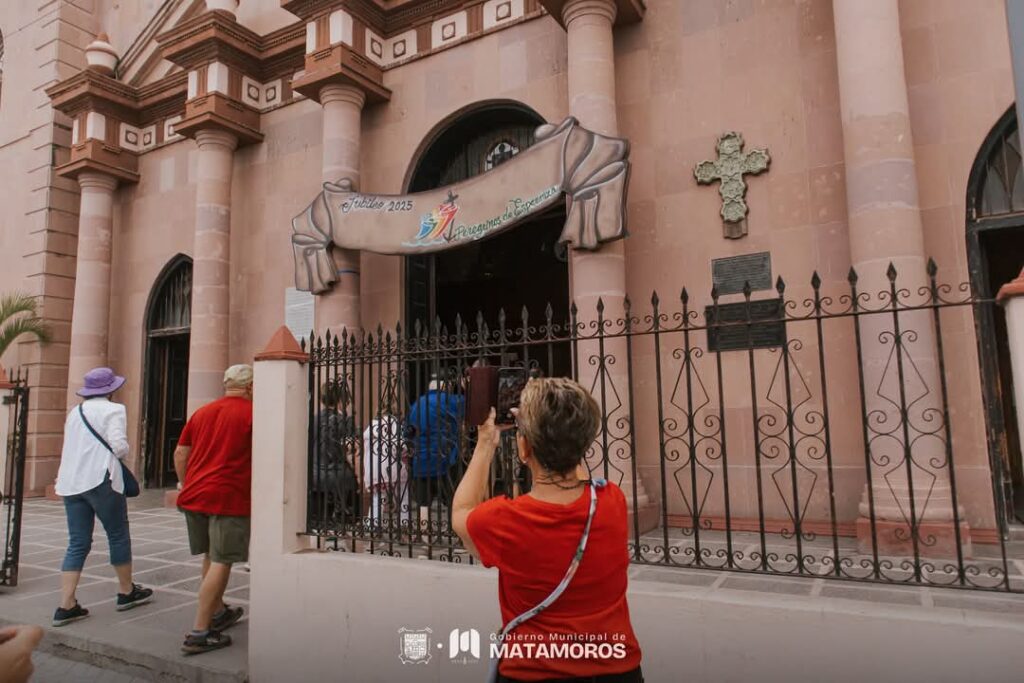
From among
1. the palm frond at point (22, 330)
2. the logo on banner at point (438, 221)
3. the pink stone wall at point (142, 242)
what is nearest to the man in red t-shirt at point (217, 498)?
the logo on banner at point (438, 221)

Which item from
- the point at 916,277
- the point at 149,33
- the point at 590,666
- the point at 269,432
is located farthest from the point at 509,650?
the point at 149,33

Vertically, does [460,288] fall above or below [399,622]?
above

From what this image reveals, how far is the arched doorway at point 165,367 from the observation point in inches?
478

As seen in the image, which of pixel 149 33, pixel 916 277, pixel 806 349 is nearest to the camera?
pixel 916 277

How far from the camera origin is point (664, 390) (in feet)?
23.6

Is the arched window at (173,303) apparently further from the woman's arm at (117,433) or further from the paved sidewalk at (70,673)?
the paved sidewalk at (70,673)

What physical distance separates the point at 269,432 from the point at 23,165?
12.6 m

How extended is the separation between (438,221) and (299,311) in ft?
10.0

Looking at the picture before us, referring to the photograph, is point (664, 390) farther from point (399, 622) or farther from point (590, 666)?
point (590, 666)

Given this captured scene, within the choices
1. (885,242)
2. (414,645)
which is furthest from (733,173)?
(414,645)

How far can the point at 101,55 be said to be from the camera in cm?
1252

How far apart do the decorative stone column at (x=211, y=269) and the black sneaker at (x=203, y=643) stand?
6478 mm

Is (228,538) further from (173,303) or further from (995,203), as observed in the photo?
(173,303)

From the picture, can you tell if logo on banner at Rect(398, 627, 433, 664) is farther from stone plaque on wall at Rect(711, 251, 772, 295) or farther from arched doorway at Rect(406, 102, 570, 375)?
stone plaque on wall at Rect(711, 251, 772, 295)
